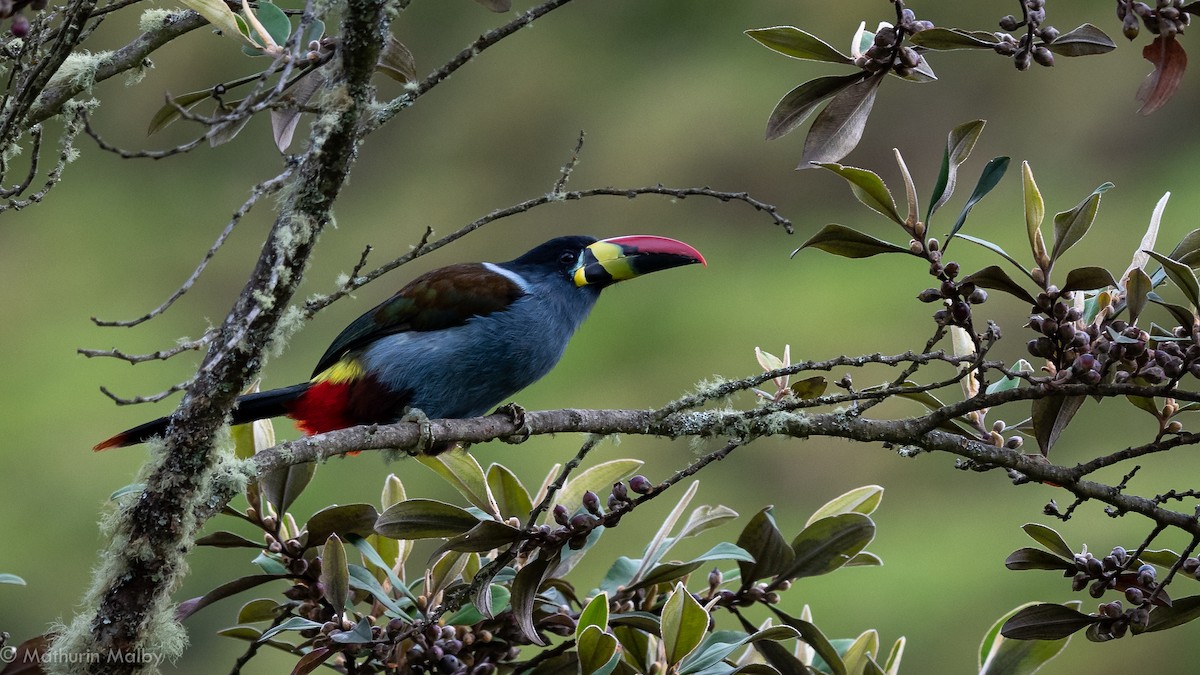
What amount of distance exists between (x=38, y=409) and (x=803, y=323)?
373 cm

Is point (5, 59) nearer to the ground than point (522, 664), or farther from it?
farther from it

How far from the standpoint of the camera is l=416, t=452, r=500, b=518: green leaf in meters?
1.84

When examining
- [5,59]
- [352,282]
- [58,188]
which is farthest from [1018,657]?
[58,188]

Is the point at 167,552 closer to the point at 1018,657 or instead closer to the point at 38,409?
the point at 1018,657

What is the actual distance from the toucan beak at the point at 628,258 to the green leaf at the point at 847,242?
3.19ft

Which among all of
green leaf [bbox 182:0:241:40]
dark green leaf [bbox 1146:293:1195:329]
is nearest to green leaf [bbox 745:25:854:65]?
dark green leaf [bbox 1146:293:1195:329]

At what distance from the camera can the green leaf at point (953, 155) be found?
1481 millimetres

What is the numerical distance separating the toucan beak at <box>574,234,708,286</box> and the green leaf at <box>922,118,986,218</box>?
3.46ft

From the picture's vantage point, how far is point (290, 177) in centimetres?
133

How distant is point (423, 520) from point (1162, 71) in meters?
1.18

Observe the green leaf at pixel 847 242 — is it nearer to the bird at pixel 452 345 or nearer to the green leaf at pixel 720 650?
the green leaf at pixel 720 650

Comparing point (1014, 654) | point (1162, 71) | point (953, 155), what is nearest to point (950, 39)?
point (953, 155)

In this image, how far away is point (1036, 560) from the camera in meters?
1.55

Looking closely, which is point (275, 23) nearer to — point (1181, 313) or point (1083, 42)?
point (1083, 42)
